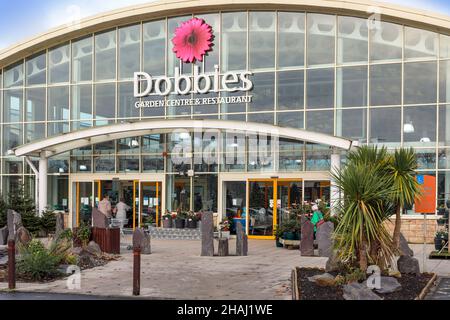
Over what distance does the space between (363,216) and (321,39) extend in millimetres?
12559

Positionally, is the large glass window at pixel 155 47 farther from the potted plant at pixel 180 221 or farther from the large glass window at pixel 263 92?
the potted plant at pixel 180 221

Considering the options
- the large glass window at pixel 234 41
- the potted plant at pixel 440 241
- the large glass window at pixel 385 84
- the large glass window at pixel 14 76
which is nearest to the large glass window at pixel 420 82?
the large glass window at pixel 385 84

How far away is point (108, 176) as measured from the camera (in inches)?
957

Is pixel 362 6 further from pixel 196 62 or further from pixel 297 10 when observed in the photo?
pixel 196 62

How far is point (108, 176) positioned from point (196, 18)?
23.7 ft

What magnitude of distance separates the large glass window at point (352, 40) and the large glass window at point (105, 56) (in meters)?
9.22

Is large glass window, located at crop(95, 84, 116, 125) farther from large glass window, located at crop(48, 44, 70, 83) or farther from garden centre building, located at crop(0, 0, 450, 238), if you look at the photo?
large glass window, located at crop(48, 44, 70, 83)

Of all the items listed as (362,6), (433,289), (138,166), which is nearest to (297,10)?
(362,6)

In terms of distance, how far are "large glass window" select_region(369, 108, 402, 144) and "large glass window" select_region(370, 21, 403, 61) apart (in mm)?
1876

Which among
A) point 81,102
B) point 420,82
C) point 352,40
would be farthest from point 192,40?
point 420,82

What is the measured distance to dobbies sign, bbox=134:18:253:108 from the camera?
22.8 meters

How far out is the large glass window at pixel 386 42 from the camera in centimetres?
2102

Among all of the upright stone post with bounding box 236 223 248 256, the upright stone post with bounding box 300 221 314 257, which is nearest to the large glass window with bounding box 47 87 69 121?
the upright stone post with bounding box 236 223 248 256

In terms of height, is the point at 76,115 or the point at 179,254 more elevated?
the point at 76,115
